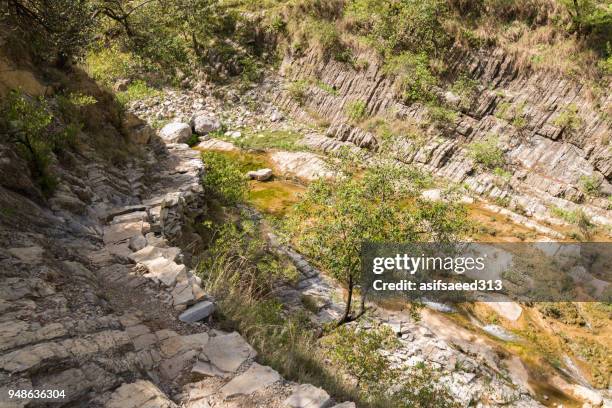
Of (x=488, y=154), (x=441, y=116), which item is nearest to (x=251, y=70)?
(x=441, y=116)

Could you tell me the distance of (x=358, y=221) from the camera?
27.2 ft

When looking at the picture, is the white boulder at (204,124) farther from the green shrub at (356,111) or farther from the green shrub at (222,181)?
the green shrub at (222,181)

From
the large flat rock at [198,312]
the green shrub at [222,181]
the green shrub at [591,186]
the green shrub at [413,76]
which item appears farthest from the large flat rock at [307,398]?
the green shrub at [413,76]

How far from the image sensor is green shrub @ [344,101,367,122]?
23.2 metres

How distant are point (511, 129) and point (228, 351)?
65.5 feet

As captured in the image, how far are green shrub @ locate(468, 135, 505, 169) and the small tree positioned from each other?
466 inches

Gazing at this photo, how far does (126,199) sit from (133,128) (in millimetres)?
4882

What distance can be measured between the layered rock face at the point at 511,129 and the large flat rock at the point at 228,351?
1642 centimetres

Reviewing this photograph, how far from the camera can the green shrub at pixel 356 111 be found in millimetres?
23250

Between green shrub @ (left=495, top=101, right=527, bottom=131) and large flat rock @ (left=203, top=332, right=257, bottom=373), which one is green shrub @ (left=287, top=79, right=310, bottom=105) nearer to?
green shrub @ (left=495, top=101, right=527, bottom=131)

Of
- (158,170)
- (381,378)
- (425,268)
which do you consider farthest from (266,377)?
(158,170)

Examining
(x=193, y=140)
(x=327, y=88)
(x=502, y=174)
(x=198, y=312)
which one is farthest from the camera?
(x=327, y=88)

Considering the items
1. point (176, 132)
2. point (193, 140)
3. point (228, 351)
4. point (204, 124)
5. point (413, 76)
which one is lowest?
point (193, 140)

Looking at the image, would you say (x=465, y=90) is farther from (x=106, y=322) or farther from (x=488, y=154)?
(x=106, y=322)
